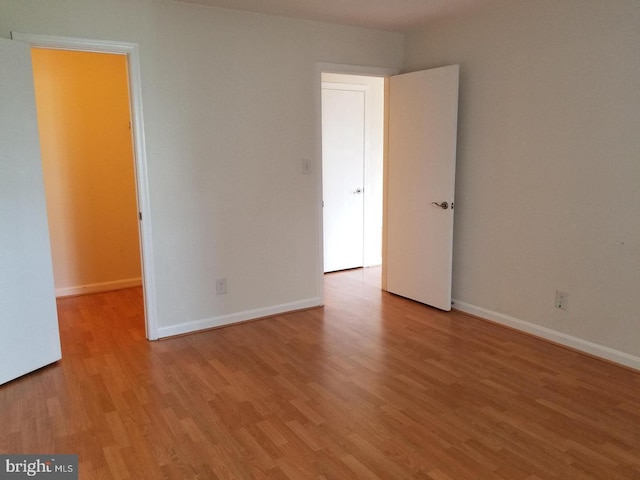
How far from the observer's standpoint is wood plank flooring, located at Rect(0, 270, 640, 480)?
2.14 metres

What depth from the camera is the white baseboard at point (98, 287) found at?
4812 millimetres

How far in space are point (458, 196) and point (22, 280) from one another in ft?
10.6

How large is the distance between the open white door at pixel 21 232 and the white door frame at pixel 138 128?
0.21 meters

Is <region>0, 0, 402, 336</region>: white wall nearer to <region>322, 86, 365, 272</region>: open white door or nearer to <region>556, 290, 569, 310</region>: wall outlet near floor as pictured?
<region>322, 86, 365, 272</region>: open white door

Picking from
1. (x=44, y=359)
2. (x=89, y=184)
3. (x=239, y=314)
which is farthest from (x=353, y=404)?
(x=89, y=184)

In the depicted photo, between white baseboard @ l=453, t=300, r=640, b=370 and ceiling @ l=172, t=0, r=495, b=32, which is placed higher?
ceiling @ l=172, t=0, r=495, b=32

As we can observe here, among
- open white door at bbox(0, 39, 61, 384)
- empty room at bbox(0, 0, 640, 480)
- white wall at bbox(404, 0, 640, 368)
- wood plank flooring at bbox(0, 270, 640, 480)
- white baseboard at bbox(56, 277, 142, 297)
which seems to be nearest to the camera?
wood plank flooring at bbox(0, 270, 640, 480)

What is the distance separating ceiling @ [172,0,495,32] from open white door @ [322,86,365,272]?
1.42 meters

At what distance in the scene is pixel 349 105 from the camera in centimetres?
546

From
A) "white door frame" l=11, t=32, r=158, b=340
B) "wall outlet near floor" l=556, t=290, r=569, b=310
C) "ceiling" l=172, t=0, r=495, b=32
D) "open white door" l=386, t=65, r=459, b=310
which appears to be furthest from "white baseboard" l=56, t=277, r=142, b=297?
"wall outlet near floor" l=556, t=290, r=569, b=310

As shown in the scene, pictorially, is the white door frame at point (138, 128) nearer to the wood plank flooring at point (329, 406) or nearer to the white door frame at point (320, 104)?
the wood plank flooring at point (329, 406)

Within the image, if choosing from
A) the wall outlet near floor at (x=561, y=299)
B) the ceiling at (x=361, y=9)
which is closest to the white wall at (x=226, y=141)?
the ceiling at (x=361, y=9)

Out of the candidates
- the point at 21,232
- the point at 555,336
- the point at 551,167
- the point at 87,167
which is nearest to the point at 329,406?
the point at 555,336

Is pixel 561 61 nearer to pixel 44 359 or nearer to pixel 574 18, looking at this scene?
pixel 574 18
